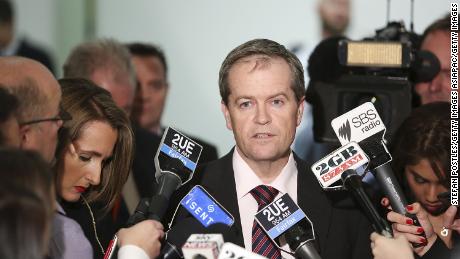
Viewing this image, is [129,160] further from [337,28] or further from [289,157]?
[337,28]

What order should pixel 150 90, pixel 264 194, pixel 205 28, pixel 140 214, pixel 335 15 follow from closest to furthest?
pixel 140 214 → pixel 264 194 → pixel 150 90 → pixel 335 15 → pixel 205 28

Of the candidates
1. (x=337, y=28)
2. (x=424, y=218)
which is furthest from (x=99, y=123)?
(x=337, y=28)

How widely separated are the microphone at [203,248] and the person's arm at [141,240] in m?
0.17

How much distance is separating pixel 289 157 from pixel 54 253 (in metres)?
0.77

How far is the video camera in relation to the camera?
138 inches

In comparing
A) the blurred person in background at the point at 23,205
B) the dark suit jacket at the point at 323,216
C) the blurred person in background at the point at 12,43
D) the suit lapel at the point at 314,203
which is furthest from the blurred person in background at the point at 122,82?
the blurred person in background at the point at 12,43

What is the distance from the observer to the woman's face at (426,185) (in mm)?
3340

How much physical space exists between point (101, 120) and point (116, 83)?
1.23 meters

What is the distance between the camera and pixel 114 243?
2688mm

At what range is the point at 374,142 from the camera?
2.90 metres

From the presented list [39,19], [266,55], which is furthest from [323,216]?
[39,19]

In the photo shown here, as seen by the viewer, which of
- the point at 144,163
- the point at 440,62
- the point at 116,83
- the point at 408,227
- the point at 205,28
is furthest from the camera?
the point at 205,28

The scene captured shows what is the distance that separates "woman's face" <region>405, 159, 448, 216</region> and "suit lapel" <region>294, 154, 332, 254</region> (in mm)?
533

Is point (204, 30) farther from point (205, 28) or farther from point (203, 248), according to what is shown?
point (203, 248)
